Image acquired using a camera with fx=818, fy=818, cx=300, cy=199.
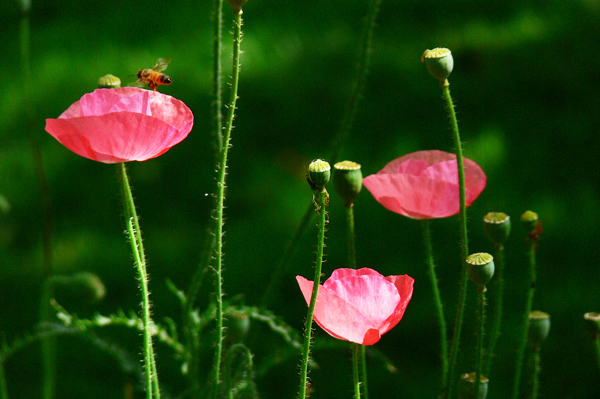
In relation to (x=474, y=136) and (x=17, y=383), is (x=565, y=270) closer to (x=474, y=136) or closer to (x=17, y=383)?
(x=474, y=136)

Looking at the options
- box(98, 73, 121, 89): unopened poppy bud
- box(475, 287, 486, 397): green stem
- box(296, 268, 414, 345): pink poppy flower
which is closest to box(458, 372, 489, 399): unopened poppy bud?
box(475, 287, 486, 397): green stem

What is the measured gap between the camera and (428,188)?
71 centimetres

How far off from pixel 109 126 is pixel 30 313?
979 mm

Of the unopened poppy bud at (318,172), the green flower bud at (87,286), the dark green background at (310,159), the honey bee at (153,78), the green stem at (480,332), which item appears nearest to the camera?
the unopened poppy bud at (318,172)

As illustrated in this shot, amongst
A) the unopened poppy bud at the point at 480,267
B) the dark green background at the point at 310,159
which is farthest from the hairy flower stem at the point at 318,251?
the dark green background at the point at 310,159

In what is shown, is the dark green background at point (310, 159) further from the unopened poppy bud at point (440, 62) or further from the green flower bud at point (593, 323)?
the unopened poppy bud at point (440, 62)

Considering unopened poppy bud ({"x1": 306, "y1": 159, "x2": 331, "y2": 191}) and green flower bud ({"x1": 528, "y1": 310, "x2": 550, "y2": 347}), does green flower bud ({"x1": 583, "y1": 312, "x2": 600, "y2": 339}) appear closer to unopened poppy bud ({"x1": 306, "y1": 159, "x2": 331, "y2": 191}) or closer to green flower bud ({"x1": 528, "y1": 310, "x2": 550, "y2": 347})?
green flower bud ({"x1": 528, "y1": 310, "x2": 550, "y2": 347})

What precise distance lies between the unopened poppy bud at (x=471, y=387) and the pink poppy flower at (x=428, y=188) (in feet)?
0.46

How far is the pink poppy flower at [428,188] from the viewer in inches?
28.0

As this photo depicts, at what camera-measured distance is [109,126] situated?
60 centimetres

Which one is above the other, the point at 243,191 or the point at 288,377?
the point at 243,191

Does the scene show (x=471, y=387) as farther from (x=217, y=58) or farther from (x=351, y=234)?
(x=217, y=58)

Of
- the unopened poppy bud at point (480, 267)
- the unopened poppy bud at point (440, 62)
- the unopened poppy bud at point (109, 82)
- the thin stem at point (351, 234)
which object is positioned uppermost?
the unopened poppy bud at point (440, 62)

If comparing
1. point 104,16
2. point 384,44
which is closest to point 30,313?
point 104,16
